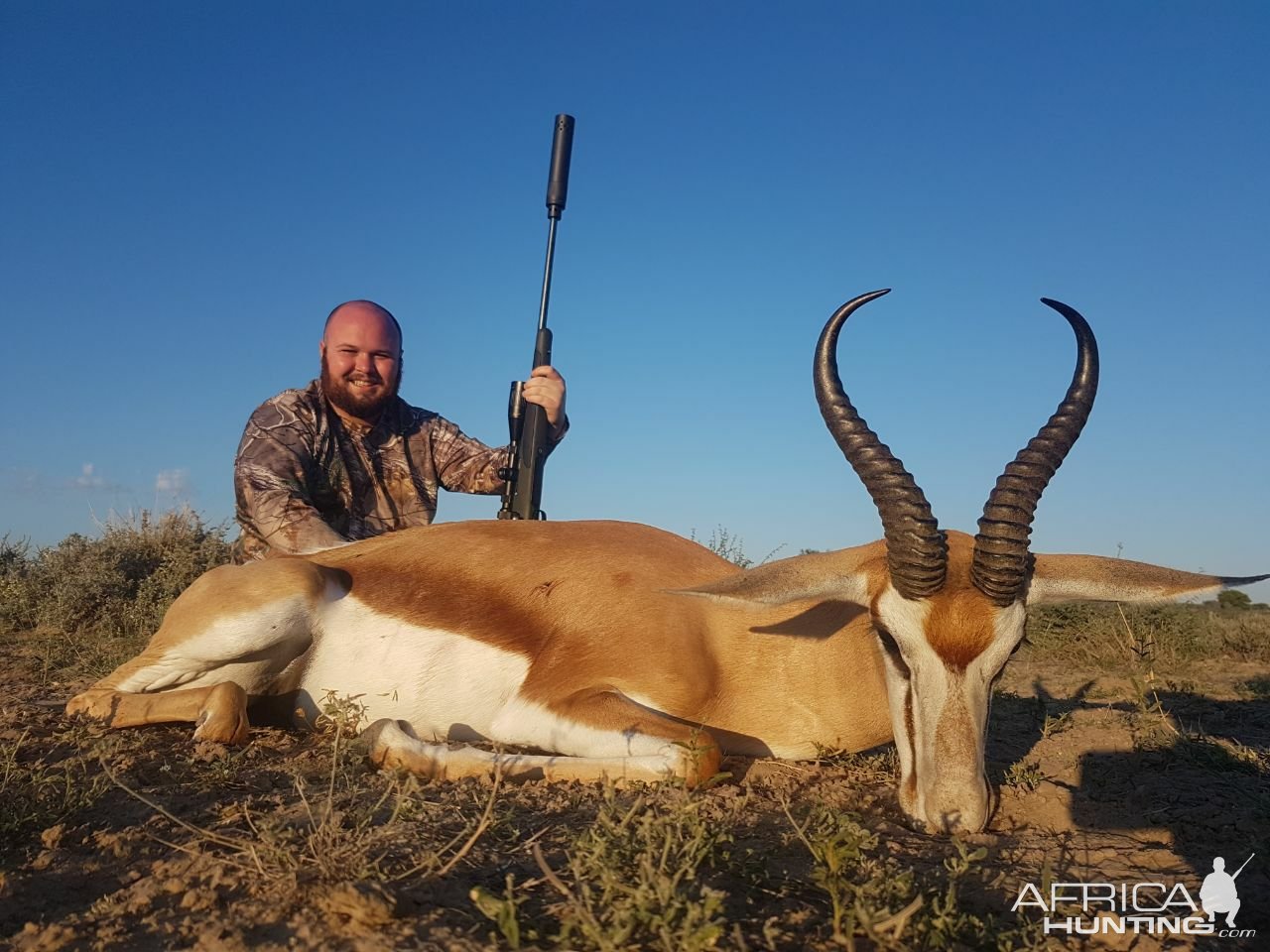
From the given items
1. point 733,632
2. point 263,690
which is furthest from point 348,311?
point 733,632

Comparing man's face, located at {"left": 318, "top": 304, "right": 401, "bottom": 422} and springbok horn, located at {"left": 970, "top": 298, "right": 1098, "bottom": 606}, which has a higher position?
man's face, located at {"left": 318, "top": 304, "right": 401, "bottom": 422}

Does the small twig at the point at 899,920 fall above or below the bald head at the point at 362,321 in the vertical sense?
below

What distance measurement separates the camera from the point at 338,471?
6.94m

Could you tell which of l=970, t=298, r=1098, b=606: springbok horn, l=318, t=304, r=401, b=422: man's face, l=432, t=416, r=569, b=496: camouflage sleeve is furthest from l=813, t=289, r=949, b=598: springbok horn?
l=318, t=304, r=401, b=422: man's face

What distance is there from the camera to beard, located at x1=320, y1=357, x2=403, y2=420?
7164mm

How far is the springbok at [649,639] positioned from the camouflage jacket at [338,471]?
3.41 ft

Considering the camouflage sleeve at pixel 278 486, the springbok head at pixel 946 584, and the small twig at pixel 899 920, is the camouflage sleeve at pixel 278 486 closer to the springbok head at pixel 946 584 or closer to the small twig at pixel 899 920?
the springbok head at pixel 946 584

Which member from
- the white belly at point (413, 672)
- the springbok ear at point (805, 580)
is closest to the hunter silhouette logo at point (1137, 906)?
the springbok ear at point (805, 580)

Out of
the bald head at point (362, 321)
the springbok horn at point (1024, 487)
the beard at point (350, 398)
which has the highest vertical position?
the bald head at point (362, 321)

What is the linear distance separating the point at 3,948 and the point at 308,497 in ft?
15.3

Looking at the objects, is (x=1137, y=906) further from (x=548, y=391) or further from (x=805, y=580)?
(x=548, y=391)

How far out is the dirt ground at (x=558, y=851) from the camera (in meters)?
2.02

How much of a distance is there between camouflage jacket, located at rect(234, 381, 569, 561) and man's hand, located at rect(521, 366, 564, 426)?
25 centimetres

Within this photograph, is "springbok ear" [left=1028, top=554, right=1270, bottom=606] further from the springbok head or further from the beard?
the beard
